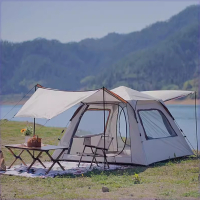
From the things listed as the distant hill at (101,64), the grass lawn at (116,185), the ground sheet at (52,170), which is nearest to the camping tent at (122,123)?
the ground sheet at (52,170)

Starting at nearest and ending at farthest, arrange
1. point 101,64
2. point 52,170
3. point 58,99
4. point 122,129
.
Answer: point 52,170 → point 58,99 → point 122,129 → point 101,64

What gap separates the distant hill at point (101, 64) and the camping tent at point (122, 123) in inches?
3437

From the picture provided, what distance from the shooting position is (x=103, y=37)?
151 metres

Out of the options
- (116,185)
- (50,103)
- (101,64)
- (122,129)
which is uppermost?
(101,64)

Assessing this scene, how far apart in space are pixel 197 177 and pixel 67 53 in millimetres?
125545

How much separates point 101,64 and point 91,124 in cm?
12695

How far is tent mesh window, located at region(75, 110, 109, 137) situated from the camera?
9.16m

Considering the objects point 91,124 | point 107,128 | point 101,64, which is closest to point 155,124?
point 107,128

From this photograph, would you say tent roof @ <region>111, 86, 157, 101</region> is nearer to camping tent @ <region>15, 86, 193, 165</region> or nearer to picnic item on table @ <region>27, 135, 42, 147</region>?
camping tent @ <region>15, 86, 193, 165</region>

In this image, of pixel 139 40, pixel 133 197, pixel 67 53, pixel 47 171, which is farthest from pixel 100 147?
pixel 139 40

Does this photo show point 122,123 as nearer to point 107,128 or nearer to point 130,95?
point 107,128

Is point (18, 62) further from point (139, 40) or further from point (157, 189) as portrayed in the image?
point (157, 189)

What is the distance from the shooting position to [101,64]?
135750 mm

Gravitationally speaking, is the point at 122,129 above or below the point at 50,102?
below
